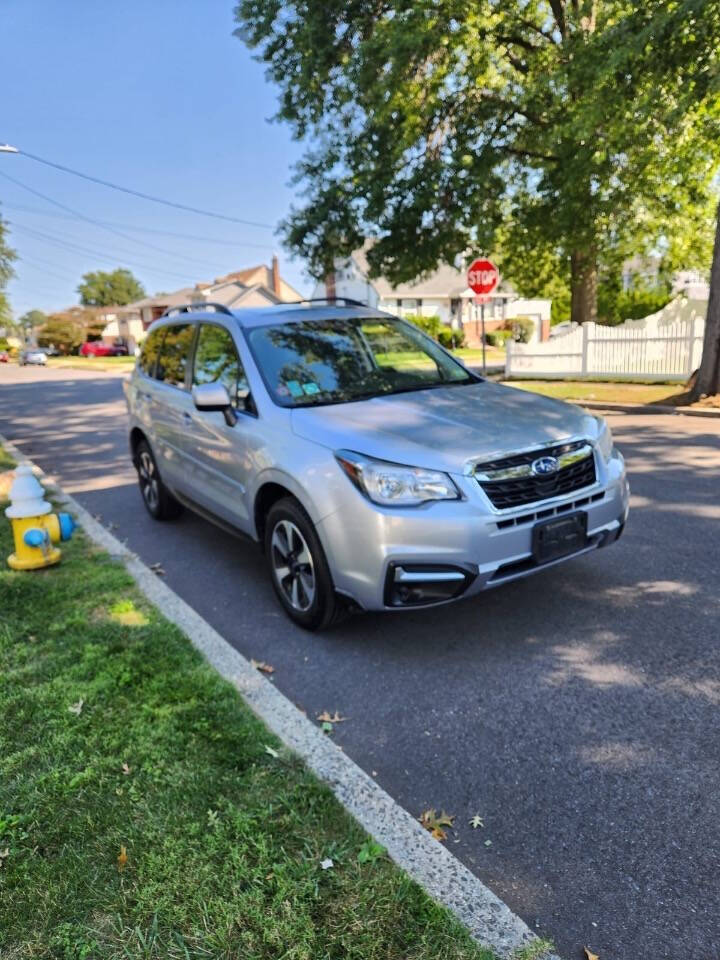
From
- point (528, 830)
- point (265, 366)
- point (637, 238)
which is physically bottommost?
point (528, 830)

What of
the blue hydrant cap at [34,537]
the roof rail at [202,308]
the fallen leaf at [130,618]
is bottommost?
the fallen leaf at [130,618]

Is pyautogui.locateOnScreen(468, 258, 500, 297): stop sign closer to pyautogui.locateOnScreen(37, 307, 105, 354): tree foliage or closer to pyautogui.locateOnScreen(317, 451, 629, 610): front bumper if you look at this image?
pyautogui.locateOnScreen(317, 451, 629, 610): front bumper

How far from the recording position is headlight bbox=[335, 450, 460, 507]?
331 cm

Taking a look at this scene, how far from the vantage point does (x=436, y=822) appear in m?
2.44

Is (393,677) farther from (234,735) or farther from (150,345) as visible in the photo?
(150,345)

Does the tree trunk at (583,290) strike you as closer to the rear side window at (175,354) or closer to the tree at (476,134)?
the tree at (476,134)

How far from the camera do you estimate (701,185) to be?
53.4 ft

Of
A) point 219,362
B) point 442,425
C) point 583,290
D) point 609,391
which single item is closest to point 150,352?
point 219,362

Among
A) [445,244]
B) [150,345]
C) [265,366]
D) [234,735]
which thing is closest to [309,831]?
[234,735]

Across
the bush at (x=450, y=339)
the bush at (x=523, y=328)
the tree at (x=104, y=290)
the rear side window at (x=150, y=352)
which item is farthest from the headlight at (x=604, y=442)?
the tree at (x=104, y=290)

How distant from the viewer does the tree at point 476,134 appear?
12703 mm

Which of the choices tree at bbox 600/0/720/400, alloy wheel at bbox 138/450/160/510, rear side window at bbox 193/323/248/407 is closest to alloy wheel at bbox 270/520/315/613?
rear side window at bbox 193/323/248/407

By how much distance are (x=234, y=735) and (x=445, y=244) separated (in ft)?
53.4

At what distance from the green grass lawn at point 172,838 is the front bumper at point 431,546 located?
851 millimetres
